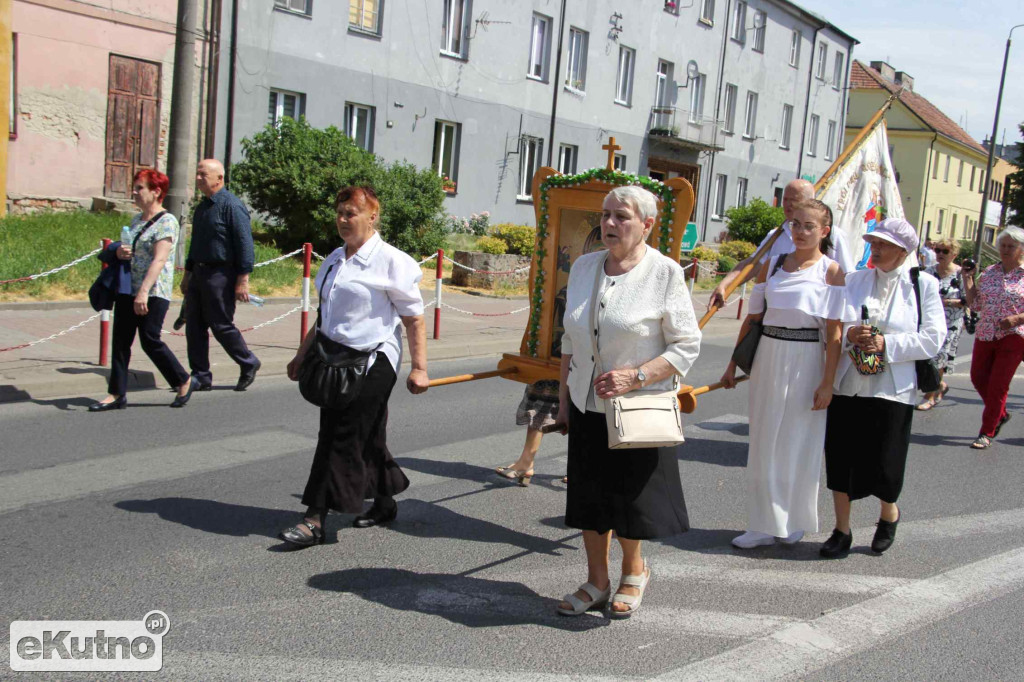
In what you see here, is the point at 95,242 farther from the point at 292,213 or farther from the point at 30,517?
the point at 30,517

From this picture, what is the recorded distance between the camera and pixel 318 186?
17.1 meters

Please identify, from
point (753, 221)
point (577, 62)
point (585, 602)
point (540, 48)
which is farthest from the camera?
point (753, 221)

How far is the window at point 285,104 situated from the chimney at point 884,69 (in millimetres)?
46977

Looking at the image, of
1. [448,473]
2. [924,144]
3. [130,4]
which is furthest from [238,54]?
[924,144]

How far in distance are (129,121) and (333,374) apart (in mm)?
15694

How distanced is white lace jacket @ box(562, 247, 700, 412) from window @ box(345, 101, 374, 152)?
19247 millimetres

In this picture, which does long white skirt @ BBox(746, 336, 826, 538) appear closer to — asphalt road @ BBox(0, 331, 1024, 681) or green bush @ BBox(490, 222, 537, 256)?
asphalt road @ BBox(0, 331, 1024, 681)

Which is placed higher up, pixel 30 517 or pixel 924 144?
pixel 924 144

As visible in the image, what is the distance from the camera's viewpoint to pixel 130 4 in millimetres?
17984

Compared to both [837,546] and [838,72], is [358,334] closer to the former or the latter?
[837,546]

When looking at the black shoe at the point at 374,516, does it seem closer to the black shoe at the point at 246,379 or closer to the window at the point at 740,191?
the black shoe at the point at 246,379

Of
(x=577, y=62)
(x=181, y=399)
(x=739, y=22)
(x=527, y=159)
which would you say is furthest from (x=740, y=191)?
(x=181, y=399)

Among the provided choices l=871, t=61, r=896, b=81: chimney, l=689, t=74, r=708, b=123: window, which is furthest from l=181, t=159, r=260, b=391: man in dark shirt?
l=871, t=61, r=896, b=81: chimney

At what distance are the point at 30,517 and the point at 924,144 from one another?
57244 mm
